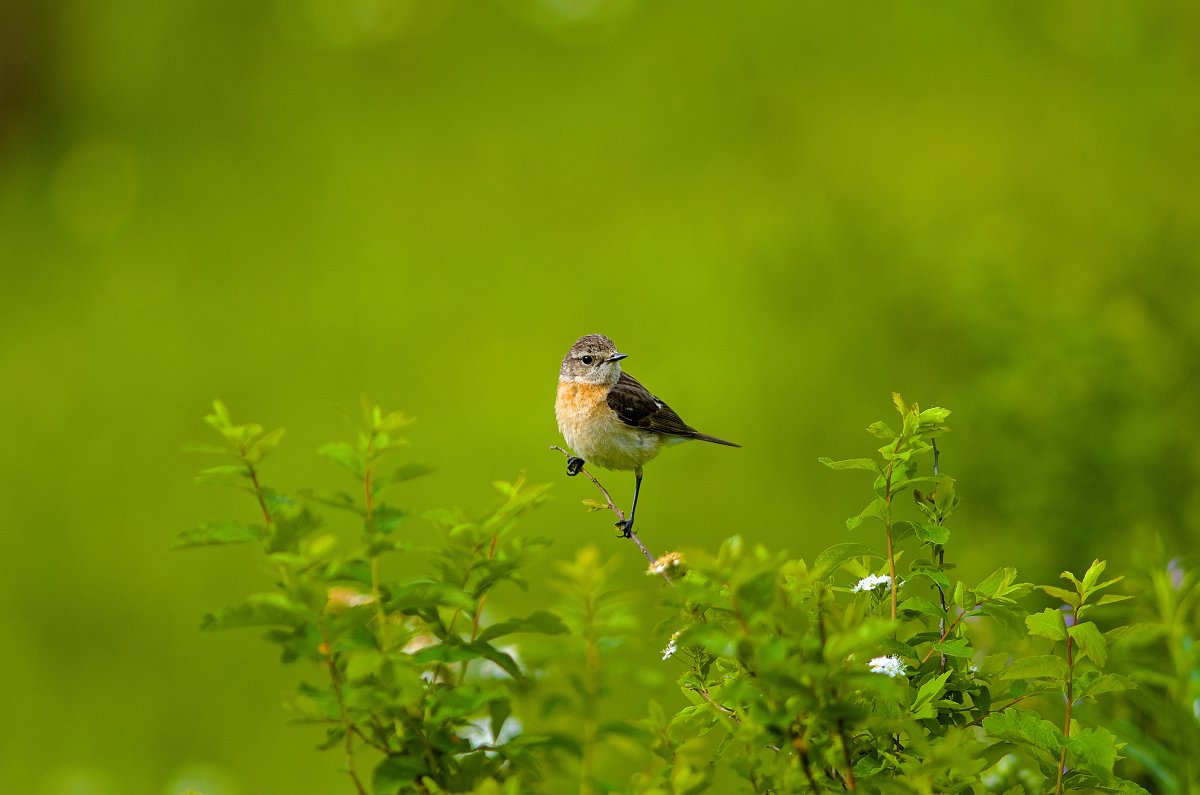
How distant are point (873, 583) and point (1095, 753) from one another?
45cm

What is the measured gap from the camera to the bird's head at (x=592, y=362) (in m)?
4.46

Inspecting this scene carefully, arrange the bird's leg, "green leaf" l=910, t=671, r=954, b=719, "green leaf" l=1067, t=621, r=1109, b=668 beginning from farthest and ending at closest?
the bird's leg
"green leaf" l=1067, t=621, r=1109, b=668
"green leaf" l=910, t=671, r=954, b=719

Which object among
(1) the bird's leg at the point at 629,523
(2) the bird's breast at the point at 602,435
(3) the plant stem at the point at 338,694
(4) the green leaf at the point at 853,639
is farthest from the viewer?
(2) the bird's breast at the point at 602,435

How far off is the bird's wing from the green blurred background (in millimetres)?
1728

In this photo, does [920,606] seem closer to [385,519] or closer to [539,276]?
[385,519]

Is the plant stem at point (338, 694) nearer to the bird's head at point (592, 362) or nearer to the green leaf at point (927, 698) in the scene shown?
the green leaf at point (927, 698)

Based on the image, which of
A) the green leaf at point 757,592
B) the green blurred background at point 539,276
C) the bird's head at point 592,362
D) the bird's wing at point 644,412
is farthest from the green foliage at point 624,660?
the green blurred background at point 539,276

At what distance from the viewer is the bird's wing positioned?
4172 mm

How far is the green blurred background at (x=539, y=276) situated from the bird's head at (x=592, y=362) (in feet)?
6.08

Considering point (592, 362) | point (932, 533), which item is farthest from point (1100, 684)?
point (592, 362)

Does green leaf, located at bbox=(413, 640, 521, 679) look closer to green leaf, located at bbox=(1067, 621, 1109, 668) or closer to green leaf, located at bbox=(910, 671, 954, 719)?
green leaf, located at bbox=(910, 671, 954, 719)

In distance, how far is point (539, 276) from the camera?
30.3ft

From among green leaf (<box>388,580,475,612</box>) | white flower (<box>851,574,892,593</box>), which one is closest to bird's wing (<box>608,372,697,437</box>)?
white flower (<box>851,574,892,593</box>)

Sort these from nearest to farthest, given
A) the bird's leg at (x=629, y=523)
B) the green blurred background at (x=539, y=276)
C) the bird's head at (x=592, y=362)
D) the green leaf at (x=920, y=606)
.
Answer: the green leaf at (x=920, y=606) < the bird's leg at (x=629, y=523) < the bird's head at (x=592, y=362) < the green blurred background at (x=539, y=276)
